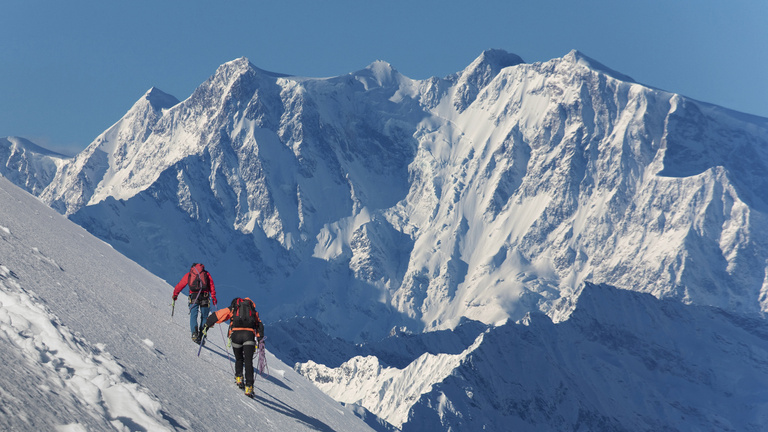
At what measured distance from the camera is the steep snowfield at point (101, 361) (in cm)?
1299

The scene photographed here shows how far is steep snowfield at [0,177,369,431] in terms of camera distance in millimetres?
12992

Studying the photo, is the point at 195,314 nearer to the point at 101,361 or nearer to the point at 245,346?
the point at 245,346

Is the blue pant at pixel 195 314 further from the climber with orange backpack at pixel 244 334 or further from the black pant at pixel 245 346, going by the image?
the black pant at pixel 245 346

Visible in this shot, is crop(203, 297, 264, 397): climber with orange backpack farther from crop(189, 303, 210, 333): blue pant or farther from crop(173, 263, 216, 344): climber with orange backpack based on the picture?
crop(189, 303, 210, 333): blue pant

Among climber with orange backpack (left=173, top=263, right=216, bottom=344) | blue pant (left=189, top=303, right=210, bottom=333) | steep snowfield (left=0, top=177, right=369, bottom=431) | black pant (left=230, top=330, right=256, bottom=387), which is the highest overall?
climber with orange backpack (left=173, top=263, right=216, bottom=344)

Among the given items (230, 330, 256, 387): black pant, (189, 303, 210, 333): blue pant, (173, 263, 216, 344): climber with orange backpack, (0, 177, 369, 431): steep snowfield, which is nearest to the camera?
(0, 177, 369, 431): steep snowfield

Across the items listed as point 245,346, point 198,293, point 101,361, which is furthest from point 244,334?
point 101,361

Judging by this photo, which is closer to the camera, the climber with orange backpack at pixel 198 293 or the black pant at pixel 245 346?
the black pant at pixel 245 346

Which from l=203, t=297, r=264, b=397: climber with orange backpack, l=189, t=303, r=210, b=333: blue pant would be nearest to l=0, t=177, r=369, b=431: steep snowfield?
l=189, t=303, r=210, b=333: blue pant

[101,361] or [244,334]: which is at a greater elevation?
[244,334]

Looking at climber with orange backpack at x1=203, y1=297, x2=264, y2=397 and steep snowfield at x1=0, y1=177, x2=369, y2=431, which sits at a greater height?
climber with orange backpack at x1=203, y1=297, x2=264, y2=397

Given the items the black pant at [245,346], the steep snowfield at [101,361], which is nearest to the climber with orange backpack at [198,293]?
the steep snowfield at [101,361]

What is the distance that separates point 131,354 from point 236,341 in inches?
113

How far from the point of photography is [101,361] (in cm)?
1583
